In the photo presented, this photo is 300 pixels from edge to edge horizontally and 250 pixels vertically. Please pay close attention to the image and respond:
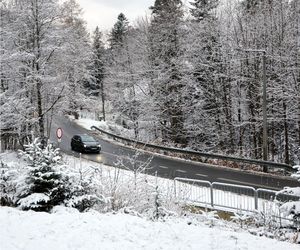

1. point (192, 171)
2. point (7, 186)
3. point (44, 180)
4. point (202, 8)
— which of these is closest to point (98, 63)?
point (202, 8)

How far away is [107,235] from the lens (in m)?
8.59

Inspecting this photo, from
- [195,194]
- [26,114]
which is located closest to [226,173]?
[195,194]

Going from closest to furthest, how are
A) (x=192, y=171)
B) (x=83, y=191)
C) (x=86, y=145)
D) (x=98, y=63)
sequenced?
(x=83, y=191)
(x=192, y=171)
(x=86, y=145)
(x=98, y=63)

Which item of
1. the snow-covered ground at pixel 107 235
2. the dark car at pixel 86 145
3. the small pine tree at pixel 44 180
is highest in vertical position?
the small pine tree at pixel 44 180

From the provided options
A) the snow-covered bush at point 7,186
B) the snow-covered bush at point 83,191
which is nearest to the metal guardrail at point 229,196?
the snow-covered bush at point 83,191

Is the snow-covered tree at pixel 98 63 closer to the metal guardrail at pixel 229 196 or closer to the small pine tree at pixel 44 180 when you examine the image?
the metal guardrail at pixel 229 196

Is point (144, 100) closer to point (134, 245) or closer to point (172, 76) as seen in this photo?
point (172, 76)

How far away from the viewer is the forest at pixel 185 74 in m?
29.0

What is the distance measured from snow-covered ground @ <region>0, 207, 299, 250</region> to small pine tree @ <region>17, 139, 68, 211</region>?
4.83ft

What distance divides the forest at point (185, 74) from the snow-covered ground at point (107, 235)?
53.1ft

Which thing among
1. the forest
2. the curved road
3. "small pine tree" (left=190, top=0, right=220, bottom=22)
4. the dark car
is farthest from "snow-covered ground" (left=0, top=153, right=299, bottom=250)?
"small pine tree" (left=190, top=0, right=220, bottom=22)

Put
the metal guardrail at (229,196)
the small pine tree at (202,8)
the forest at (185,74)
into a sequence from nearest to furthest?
the metal guardrail at (229,196), the forest at (185,74), the small pine tree at (202,8)

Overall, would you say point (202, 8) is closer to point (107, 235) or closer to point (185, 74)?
point (185, 74)

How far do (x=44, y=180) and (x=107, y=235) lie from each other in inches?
136
